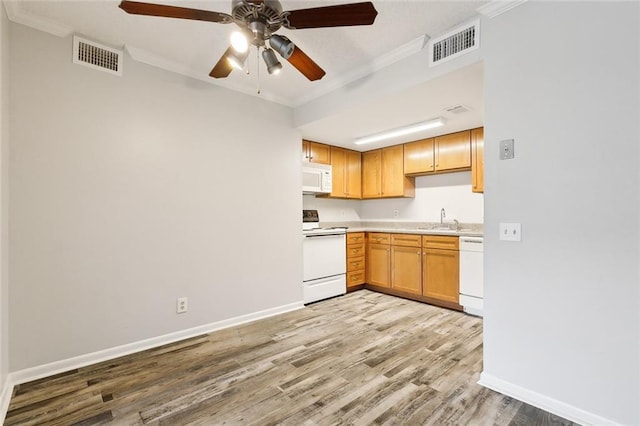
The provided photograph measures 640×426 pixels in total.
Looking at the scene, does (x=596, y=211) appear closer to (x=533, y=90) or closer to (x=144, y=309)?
(x=533, y=90)

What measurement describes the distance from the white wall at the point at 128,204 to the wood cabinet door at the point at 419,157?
6.84 feet

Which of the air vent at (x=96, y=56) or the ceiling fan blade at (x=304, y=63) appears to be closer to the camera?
the ceiling fan blade at (x=304, y=63)

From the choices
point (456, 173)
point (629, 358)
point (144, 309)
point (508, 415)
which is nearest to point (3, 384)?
point (144, 309)

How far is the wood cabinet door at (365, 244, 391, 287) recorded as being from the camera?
4.28 meters

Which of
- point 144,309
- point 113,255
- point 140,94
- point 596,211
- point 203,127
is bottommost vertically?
point 144,309

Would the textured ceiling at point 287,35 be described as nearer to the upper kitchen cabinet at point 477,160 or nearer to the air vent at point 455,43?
the air vent at point 455,43

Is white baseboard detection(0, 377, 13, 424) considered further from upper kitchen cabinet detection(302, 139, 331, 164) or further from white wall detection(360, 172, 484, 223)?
white wall detection(360, 172, 484, 223)

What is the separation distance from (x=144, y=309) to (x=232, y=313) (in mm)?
849

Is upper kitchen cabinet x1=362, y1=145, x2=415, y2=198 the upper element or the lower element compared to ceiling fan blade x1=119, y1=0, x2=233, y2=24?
lower

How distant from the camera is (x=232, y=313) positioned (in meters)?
3.13

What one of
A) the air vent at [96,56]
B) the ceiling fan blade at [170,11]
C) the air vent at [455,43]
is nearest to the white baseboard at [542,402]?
the air vent at [455,43]

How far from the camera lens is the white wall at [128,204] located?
2139 mm

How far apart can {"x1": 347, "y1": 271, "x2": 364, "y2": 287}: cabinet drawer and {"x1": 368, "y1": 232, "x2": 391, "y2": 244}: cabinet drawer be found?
21.0 inches

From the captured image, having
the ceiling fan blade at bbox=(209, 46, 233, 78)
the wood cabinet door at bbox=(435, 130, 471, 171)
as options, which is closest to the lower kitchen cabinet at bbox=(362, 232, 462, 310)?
the wood cabinet door at bbox=(435, 130, 471, 171)
